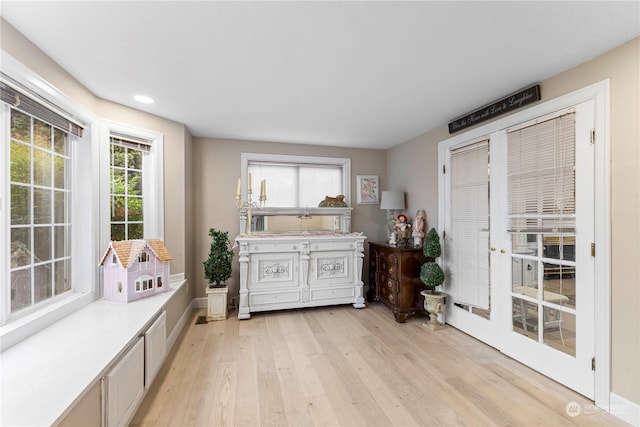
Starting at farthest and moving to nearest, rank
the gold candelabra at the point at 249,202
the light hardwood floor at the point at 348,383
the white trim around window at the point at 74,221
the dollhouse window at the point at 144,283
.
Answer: the gold candelabra at the point at 249,202 → the dollhouse window at the point at 144,283 → the light hardwood floor at the point at 348,383 → the white trim around window at the point at 74,221

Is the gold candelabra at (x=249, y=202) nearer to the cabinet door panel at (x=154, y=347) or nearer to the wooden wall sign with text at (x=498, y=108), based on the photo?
the cabinet door panel at (x=154, y=347)

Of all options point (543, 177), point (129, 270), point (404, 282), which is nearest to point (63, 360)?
point (129, 270)

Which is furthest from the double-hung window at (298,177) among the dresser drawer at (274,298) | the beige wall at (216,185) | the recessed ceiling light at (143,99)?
the recessed ceiling light at (143,99)

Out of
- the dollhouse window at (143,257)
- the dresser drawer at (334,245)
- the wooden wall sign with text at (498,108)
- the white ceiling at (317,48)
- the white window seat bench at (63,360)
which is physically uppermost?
the white ceiling at (317,48)

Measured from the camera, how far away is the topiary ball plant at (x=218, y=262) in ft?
10.8

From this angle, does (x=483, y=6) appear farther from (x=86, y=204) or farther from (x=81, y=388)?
(x=86, y=204)

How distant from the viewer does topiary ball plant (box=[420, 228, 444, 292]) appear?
3033 mm

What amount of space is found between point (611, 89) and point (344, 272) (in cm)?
302

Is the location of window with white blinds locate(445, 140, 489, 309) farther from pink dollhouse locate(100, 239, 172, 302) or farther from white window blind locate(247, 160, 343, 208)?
pink dollhouse locate(100, 239, 172, 302)

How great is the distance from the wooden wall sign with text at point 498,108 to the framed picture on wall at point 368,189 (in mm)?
1522

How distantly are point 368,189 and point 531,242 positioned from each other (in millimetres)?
2413

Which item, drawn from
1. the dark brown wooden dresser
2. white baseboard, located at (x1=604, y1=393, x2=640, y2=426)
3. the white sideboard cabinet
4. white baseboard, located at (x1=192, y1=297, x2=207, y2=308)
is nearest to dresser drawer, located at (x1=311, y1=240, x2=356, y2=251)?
the white sideboard cabinet

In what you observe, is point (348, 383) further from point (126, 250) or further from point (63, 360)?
point (126, 250)

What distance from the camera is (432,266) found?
307 cm
